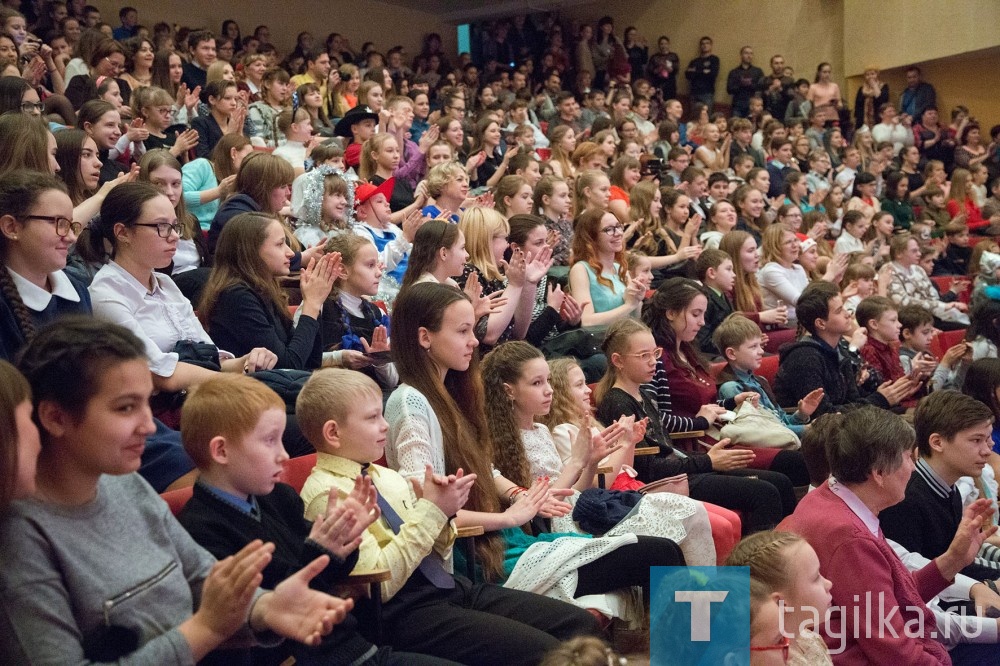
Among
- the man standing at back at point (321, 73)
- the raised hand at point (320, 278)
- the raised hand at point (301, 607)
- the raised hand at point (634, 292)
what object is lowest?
the raised hand at point (301, 607)

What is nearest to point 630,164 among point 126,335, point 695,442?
point 695,442

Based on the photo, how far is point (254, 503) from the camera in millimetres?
2070

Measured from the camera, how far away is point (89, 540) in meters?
1.59

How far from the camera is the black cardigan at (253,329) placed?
132 inches

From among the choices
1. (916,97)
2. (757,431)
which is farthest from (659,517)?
(916,97)

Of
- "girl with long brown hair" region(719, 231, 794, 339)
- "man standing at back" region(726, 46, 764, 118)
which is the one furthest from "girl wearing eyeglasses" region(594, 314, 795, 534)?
"man standing at back" region(726, 46, 764, 118)

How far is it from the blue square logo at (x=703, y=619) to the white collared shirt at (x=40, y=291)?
5.74ft

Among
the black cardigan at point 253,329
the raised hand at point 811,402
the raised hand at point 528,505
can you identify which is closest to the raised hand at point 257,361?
the black cardigan at point 253,329

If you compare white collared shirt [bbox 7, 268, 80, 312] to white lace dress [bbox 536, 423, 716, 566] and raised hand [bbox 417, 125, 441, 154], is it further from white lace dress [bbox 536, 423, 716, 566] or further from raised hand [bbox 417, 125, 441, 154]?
raised hand [bbox 417, 125, 441, 154]

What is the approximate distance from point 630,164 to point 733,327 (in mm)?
3229

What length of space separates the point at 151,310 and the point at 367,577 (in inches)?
55.2

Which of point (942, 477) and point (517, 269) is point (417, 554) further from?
point (517, 269)

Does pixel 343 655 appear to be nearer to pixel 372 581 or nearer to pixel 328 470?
pixel 372 581

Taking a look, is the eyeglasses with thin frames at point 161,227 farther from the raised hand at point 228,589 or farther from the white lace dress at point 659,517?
the raised hand at point 228,589
